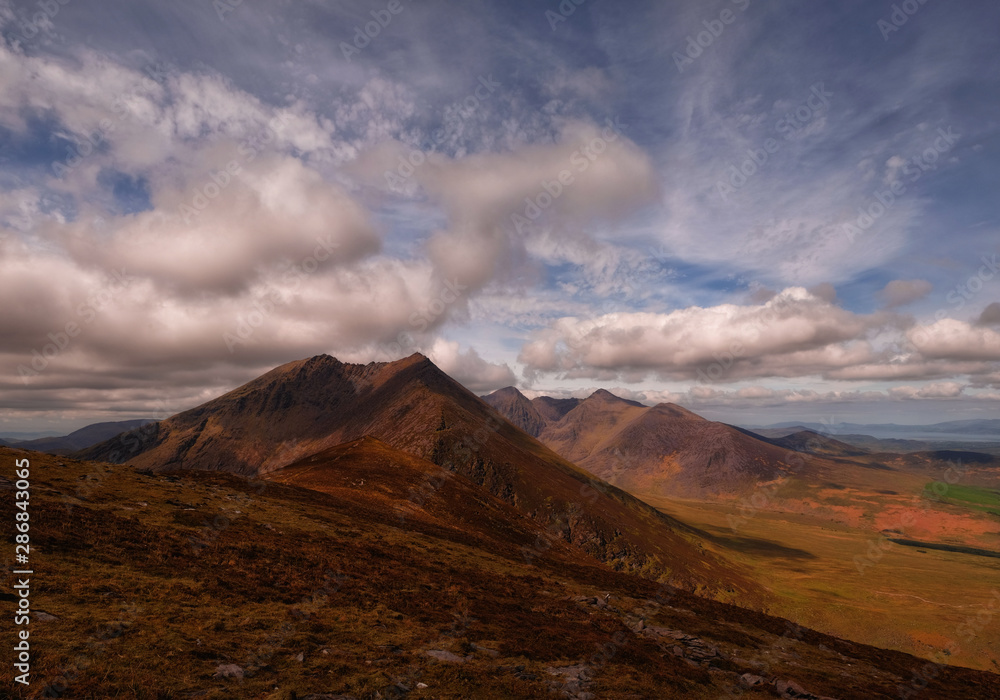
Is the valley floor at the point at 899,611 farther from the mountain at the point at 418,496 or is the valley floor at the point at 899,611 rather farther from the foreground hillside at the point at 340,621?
the foreground hillside at the point at 340,621

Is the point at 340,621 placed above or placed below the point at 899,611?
above

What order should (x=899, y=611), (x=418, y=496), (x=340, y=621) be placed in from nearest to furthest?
1. (x=340, y=621)
2. (x=418, y=496)
3. (x=899, y=611)

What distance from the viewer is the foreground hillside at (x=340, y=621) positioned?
17.2 m

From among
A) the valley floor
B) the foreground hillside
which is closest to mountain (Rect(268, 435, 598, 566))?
the foreground hillside

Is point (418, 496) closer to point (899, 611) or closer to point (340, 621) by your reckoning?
point (340, 621)

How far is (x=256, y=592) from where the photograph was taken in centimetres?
2509

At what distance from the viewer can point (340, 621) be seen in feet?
78.9

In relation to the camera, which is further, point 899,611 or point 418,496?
point 899,611

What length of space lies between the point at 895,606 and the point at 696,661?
591ft

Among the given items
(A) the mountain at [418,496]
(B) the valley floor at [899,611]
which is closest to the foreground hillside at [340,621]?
(A) the mountain at [418,496]

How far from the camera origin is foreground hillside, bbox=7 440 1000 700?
1722 centimetres

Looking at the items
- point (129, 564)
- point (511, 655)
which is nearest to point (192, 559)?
point (129, 564)

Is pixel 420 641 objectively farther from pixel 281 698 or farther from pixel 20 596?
pixel 20 596

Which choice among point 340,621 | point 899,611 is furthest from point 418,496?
point 899,611
